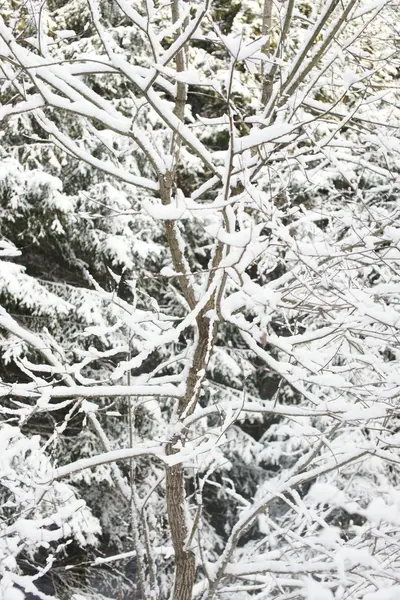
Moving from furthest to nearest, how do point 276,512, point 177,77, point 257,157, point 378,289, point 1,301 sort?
point 276,512 → point 1,301 → point 257,157 → point 378,289 → point 177,77

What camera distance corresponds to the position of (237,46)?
77.5 inches

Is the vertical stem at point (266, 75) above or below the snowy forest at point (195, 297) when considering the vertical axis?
above

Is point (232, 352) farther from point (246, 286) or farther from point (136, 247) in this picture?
point (246, 286)

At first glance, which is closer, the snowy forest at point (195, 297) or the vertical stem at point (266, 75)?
the snowy forest at point (195, 297)

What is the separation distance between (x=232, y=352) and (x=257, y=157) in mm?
4418

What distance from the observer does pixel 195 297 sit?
3289 mm

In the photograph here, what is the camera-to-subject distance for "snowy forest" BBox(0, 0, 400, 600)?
2479 millimetres

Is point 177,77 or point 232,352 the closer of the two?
point 177,77

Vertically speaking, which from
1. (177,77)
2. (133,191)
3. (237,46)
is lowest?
(133,191)

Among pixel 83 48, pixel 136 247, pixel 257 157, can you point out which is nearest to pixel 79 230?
pixel 136 247

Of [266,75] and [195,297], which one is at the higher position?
[266,75]

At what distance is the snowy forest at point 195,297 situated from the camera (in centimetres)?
248

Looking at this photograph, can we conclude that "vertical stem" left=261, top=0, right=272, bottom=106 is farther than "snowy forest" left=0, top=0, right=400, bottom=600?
Yes

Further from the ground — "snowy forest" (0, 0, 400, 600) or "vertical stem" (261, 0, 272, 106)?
"vertical stem" (261, 0, 272, 106)
